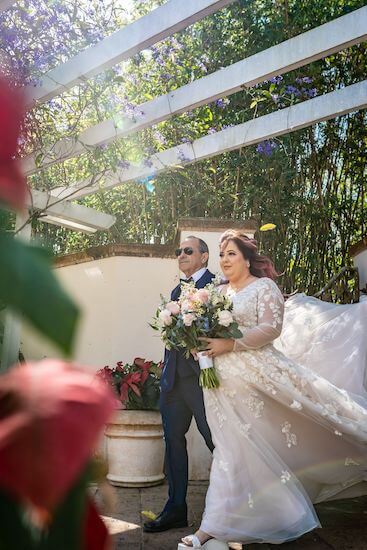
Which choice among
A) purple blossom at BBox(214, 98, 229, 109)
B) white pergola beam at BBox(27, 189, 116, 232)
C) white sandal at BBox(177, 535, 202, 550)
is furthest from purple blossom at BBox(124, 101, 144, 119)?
white sandal at BBox(177, 535, 202, 550)

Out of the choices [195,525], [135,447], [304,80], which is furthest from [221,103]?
[195,525]

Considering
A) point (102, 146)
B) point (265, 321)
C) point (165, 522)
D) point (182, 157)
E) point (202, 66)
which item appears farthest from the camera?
point (202, 66)

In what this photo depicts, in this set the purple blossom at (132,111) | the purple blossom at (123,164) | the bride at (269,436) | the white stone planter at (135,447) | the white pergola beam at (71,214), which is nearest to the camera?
the bride at (269,436)

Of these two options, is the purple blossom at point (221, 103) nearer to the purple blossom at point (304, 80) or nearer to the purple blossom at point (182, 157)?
the purple blossom at point (304, 80)

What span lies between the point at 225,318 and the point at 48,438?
363 centimetres

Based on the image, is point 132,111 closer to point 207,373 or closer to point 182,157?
point 182,157

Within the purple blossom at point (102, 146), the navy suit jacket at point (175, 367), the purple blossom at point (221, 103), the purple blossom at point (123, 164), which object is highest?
the purple blossom at point (221, 103)

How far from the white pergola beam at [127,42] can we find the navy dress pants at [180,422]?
1.88 metres

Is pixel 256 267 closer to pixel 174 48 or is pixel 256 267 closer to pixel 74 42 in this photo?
pixel 74 42

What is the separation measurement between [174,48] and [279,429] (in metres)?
4.58

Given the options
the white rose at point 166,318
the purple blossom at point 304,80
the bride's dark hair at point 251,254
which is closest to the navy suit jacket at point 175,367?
the white rose at point 166,318

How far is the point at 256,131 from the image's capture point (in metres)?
5.08

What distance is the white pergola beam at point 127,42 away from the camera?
3.75 metres

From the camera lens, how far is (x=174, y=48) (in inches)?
286
